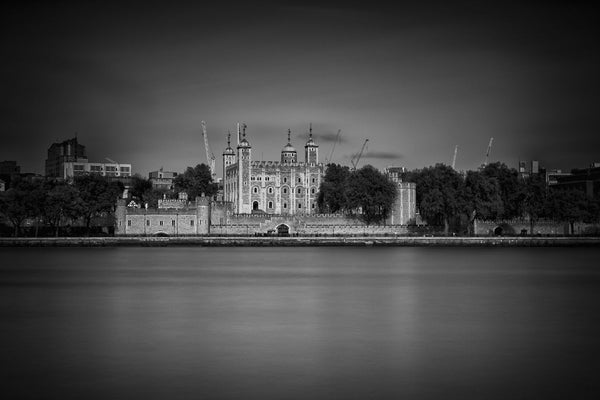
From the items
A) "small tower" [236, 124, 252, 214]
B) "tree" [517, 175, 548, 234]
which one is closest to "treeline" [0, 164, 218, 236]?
"small tower" [236, 124, 252, 214]

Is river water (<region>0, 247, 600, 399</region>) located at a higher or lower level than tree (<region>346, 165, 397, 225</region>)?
lower

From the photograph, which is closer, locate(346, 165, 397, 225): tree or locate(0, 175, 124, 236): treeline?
locate(0, 175, 124, 236): treeline

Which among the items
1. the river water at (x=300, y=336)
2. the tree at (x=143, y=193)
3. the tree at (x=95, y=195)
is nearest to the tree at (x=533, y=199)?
the river water at (x=300, y=336)

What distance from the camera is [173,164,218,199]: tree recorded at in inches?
3967

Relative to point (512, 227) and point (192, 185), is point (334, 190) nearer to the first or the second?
point (192, 185)

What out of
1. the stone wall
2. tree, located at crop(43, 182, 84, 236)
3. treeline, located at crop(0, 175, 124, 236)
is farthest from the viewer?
the stone wall

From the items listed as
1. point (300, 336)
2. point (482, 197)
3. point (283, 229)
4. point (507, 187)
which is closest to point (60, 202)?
point (283, 229)

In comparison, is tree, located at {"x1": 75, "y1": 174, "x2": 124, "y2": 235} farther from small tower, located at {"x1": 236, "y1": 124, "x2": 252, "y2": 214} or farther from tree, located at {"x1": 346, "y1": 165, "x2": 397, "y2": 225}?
tree, located at {"x1": 346, "y1": 165, "x2": 397, "y2": 225}

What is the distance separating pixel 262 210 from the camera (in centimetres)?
10412

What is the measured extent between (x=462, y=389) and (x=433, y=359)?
9.92 feet

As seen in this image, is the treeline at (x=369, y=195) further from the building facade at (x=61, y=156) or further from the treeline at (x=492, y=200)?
the building facade at (x=61, y=156)

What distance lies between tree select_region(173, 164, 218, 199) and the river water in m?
57.5

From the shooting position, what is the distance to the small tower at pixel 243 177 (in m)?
104

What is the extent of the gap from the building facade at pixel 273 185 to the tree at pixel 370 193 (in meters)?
20.2
